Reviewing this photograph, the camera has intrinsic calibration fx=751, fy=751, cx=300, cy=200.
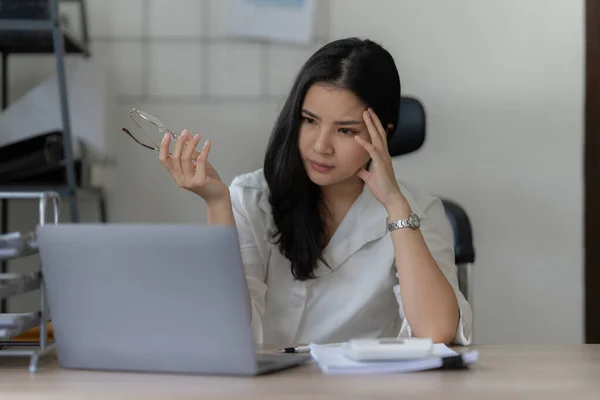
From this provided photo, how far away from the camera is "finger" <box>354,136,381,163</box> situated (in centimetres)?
133

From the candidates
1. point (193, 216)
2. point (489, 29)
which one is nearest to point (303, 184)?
point (193, 216)

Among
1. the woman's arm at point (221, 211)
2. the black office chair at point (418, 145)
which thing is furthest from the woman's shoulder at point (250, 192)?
the black office chair at point (418, 145)

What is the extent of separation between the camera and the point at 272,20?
85.2 inches

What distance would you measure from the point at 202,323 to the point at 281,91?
143 cm

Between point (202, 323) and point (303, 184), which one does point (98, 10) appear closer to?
point (303, 184)

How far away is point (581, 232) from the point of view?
2.18 metres

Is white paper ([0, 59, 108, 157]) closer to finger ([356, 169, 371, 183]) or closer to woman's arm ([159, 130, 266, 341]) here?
woman's arm ([159, 130, 266, 341])

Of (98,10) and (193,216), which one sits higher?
(98,10)

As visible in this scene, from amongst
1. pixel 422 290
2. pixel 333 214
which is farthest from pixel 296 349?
pixel 333 214

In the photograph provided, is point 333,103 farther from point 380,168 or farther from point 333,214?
point 333,214

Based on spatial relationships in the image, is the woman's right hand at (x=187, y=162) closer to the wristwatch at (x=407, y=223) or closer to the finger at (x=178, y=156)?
the finger at (x=178, y=156)

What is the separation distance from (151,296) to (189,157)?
36cm

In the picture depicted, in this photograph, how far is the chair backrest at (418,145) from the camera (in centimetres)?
168

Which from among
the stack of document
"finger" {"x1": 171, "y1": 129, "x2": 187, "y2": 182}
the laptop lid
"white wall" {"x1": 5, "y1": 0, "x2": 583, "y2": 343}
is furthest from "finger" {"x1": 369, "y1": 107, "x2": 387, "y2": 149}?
"white wall" {"x1": 5, "y1": 0, "x2": 583, "y2": 343}
